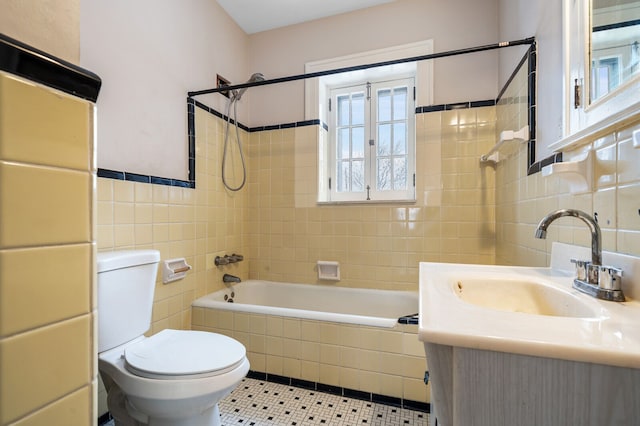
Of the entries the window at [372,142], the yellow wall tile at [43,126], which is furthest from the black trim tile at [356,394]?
the yellow wall tile at [43,126]

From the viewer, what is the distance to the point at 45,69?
36 centimetres

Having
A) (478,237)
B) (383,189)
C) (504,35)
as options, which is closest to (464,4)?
(504,35)

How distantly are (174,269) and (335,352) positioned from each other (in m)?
1.11

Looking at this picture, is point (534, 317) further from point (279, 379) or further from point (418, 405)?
point (279, 379)

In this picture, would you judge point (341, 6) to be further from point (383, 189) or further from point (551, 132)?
point (551, 132)

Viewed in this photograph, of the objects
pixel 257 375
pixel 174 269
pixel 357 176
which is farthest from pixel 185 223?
pixel 357 176

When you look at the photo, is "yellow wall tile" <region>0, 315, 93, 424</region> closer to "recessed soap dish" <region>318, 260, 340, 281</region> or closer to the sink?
the sink

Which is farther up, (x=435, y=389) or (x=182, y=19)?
(x=182, y=19)

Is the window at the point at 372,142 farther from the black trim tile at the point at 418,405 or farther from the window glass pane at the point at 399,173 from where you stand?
the black trim tile at the point at 418,405

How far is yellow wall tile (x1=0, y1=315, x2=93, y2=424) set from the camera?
1.06 feet

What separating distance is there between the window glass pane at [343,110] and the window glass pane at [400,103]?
0.41m

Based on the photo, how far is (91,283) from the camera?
0.42m

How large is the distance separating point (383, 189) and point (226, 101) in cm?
149

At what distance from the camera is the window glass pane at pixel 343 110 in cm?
262
